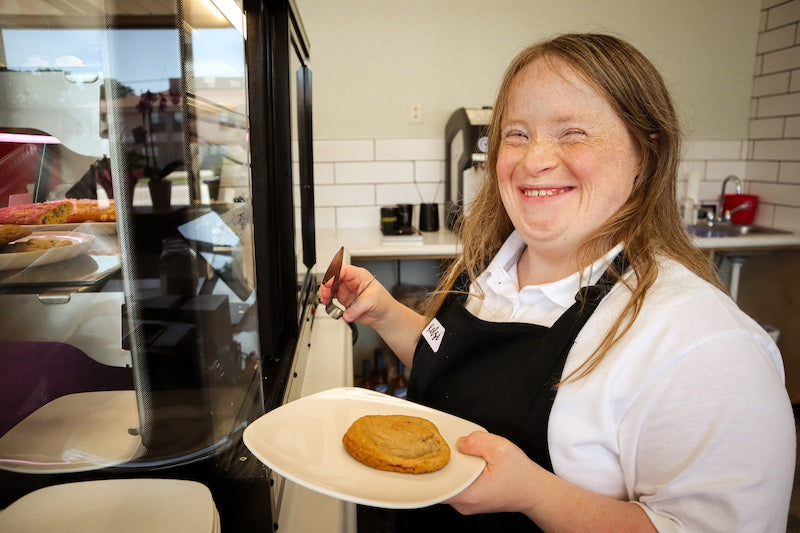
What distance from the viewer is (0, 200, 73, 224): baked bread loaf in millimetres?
337

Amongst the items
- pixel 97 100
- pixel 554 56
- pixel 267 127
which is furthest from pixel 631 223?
pixel 97 100

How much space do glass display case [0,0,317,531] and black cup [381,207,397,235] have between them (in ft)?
5.75

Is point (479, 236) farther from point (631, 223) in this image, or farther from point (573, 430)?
point (573, 430)

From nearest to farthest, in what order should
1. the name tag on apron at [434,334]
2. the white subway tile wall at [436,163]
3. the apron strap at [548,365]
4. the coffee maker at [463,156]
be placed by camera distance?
1. the apron strap at [548,365]
2. the name tag on apron at [434,334]
3. the coffee maker at [463,156]
4. the white subway tile wall at [436,163]

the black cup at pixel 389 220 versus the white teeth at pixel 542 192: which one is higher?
the white teeth at pixel 542 192

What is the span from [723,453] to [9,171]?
70 cm

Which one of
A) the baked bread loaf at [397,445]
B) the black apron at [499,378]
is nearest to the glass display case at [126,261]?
the baked bread loaf at [397,445]

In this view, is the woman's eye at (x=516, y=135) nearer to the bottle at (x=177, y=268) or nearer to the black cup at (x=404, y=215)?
the bottle at (x=177, y=268)

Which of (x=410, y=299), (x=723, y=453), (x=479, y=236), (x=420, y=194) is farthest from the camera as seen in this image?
(x=420, y=194)

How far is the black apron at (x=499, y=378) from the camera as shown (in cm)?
76

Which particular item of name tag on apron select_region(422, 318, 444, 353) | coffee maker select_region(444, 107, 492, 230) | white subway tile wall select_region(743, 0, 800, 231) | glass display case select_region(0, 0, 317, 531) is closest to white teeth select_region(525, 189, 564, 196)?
name tag on apron select_region(422, 318, 444, 353)

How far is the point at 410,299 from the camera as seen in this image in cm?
257

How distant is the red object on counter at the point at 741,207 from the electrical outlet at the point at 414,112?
5.29ft

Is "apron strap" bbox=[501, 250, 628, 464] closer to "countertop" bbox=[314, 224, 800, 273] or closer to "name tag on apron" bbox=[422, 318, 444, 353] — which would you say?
"name tag on apron" bbox=[422, 318, 444, 353]
